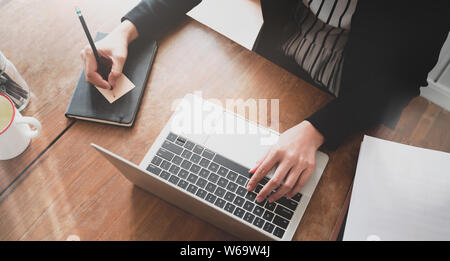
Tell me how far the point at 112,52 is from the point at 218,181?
48 cm

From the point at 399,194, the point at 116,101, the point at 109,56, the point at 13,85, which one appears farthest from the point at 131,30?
the point at 399,194

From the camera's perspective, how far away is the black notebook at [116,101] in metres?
0.82

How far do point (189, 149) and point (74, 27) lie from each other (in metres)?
0.57

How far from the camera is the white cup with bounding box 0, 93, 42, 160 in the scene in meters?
0.73

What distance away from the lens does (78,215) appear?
752 millimetres

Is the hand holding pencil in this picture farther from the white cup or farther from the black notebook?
the white cup

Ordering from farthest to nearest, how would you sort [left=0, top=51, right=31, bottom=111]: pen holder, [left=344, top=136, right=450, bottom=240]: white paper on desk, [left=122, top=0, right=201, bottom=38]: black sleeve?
[left=122, top=0, right=201, bottom=38]: black sleeve
[left=0, top=51, right=31, bottom=111]: pen holder
[left=344, top=136, right=450, bottom=240]: white paper on desk

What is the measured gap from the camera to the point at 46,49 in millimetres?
935

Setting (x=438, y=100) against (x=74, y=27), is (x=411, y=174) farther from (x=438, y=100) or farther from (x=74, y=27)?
(x=74, y=27)

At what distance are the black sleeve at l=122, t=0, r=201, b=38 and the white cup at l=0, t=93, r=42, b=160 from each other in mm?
399

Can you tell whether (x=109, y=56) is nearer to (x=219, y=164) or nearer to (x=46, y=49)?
(x=46, y=49)

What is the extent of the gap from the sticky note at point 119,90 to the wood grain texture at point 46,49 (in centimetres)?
12

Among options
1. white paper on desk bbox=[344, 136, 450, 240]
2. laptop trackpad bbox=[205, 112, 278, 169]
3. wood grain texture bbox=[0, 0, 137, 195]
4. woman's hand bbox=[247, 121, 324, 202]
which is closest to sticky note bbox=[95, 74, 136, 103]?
wood grain texture bbox=[0, 0, 137, 195]
